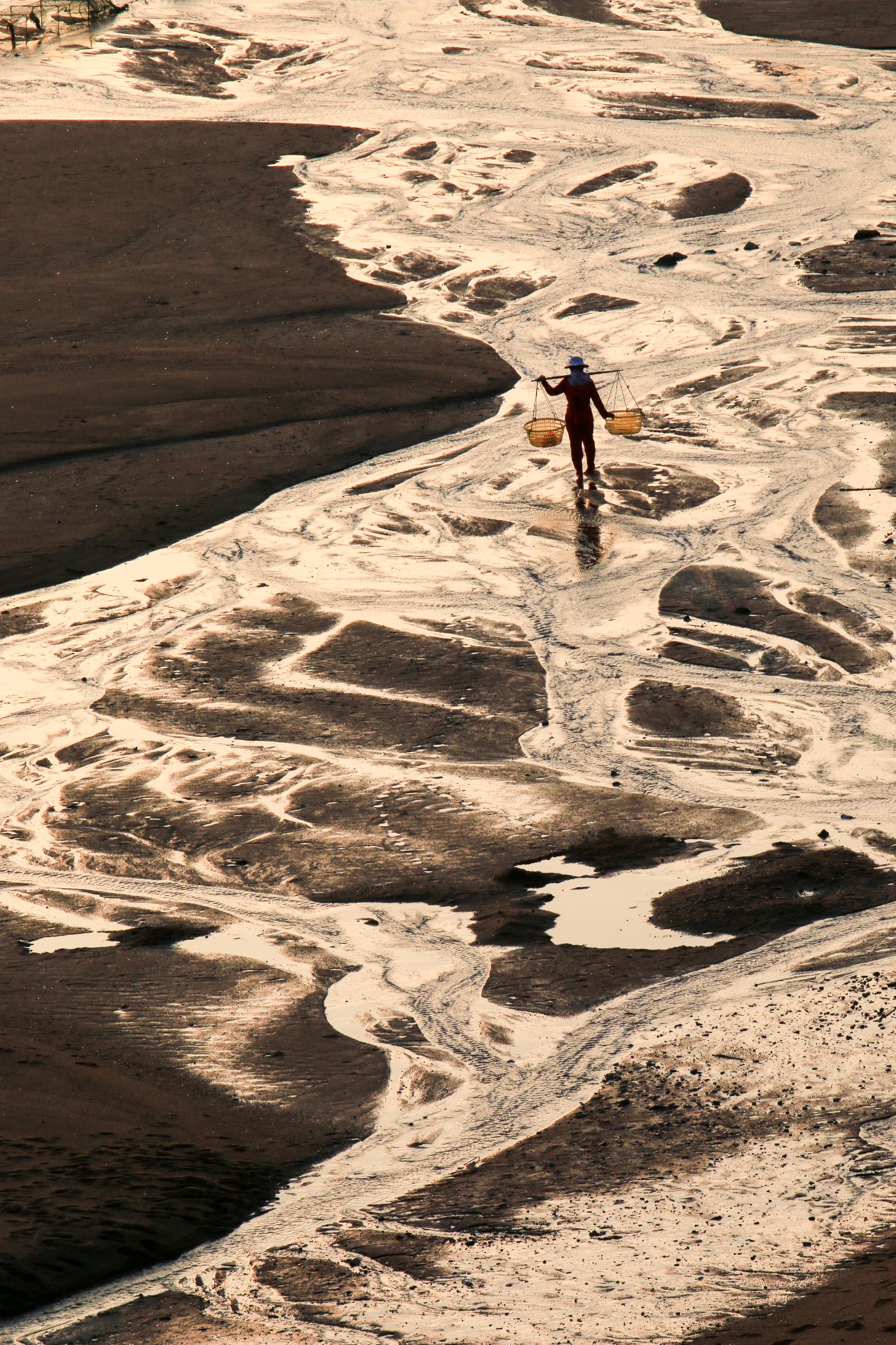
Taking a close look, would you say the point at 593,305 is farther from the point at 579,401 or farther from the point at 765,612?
the point at 765,612

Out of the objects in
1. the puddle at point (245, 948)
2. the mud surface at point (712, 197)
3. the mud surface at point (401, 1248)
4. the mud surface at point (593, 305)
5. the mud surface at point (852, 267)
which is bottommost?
the puddle at point (245, 948)

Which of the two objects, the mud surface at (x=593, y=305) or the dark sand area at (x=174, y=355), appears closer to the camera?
the dark sand area at (x=174, y=355)

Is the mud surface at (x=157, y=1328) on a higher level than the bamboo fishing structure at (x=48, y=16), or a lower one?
lower

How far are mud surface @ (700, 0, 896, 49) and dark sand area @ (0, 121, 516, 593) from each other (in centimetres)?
1035

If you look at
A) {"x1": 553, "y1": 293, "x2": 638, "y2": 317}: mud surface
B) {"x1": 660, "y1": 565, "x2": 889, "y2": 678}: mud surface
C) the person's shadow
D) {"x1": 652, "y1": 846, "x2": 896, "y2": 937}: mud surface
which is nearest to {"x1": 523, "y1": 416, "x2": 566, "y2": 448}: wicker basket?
the person's shadow

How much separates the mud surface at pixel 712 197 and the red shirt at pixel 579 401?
939 centimetres

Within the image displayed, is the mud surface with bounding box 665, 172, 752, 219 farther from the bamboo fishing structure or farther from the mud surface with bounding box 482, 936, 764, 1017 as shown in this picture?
the mud surface with bounding box 482, 936, 764, 1017

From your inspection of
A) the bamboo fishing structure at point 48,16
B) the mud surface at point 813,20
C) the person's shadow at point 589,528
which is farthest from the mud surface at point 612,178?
the bamboo fishing structure at point 48,16

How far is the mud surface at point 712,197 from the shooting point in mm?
24375

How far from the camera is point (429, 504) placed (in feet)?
52.9

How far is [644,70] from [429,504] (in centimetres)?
1754

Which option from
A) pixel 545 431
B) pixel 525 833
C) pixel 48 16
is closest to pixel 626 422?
pixel 545 431

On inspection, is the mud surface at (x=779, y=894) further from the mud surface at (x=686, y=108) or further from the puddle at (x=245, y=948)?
the mud surface at (x=686, y=108)

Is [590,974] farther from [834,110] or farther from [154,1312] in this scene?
[834,110]
